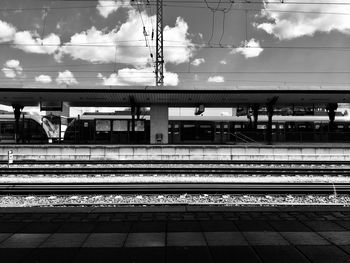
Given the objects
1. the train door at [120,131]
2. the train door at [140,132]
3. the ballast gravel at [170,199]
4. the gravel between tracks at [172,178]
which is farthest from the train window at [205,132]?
the ballast gravel at [170,199]

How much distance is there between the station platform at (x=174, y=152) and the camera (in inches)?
872

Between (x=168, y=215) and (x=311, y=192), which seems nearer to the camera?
(x=168, y=215)

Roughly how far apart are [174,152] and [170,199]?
12.6 metres

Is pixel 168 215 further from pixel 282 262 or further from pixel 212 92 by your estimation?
pixel 212 92

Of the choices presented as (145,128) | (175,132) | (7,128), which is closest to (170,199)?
(145,128)

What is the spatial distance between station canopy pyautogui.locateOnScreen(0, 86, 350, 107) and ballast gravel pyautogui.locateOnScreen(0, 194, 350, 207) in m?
13.8

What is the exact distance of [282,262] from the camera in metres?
4.23

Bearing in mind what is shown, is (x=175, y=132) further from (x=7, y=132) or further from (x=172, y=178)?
(x=172, y=178)

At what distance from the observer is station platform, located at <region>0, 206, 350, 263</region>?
444cm

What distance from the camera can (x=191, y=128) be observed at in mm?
30688

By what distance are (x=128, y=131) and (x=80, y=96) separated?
177 inches

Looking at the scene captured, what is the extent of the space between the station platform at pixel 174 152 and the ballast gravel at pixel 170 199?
12.1 meters

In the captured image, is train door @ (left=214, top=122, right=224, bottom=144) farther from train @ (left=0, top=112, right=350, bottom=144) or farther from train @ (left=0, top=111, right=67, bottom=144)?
train @ (left=0, top=111, right=67, bottom=144)

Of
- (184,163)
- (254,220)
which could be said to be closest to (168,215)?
(254,220)
